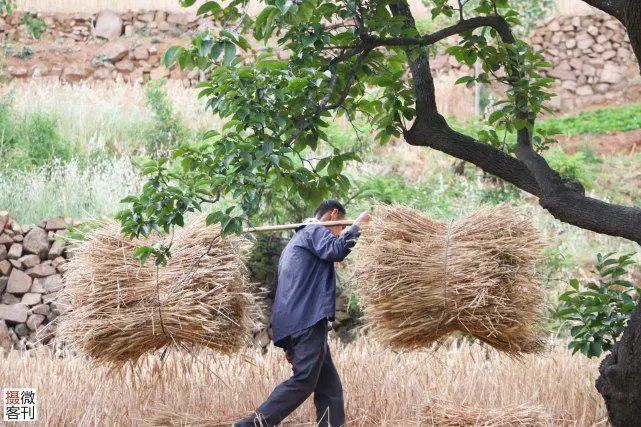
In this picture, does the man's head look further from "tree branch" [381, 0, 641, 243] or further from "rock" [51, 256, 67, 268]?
"rock" [51, 256, 67, 268]

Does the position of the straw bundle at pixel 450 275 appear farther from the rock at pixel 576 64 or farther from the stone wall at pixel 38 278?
the rock at pixel 576 64

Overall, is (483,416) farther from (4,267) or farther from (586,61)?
(586,61)

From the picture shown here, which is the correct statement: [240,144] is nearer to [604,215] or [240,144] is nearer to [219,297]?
[219,297]

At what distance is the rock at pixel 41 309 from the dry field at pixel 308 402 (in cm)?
141

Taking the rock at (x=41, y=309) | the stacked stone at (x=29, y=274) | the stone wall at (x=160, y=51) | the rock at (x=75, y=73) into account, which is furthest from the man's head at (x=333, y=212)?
the rock at (x=75, y=73)

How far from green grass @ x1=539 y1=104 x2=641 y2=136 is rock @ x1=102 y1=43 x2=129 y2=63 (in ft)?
26.5

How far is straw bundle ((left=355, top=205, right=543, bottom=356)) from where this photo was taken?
4793 mm

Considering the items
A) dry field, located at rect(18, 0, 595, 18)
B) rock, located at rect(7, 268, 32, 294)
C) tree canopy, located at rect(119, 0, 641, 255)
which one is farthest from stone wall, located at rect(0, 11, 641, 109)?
tree canopy, located at rect(119, 0, 641, 255)

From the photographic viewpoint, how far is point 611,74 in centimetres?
1853

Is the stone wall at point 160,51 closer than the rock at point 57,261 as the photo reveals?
No

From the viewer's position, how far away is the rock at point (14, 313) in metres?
8.00

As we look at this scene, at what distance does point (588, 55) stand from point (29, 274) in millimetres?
13745

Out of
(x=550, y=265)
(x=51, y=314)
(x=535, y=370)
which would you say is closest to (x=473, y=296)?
(x=535, y=370)

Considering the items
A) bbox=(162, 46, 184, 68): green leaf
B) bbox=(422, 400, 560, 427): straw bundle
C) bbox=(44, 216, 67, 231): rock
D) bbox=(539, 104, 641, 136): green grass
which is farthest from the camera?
bbox=(539, 104, 641, 136): green grass
